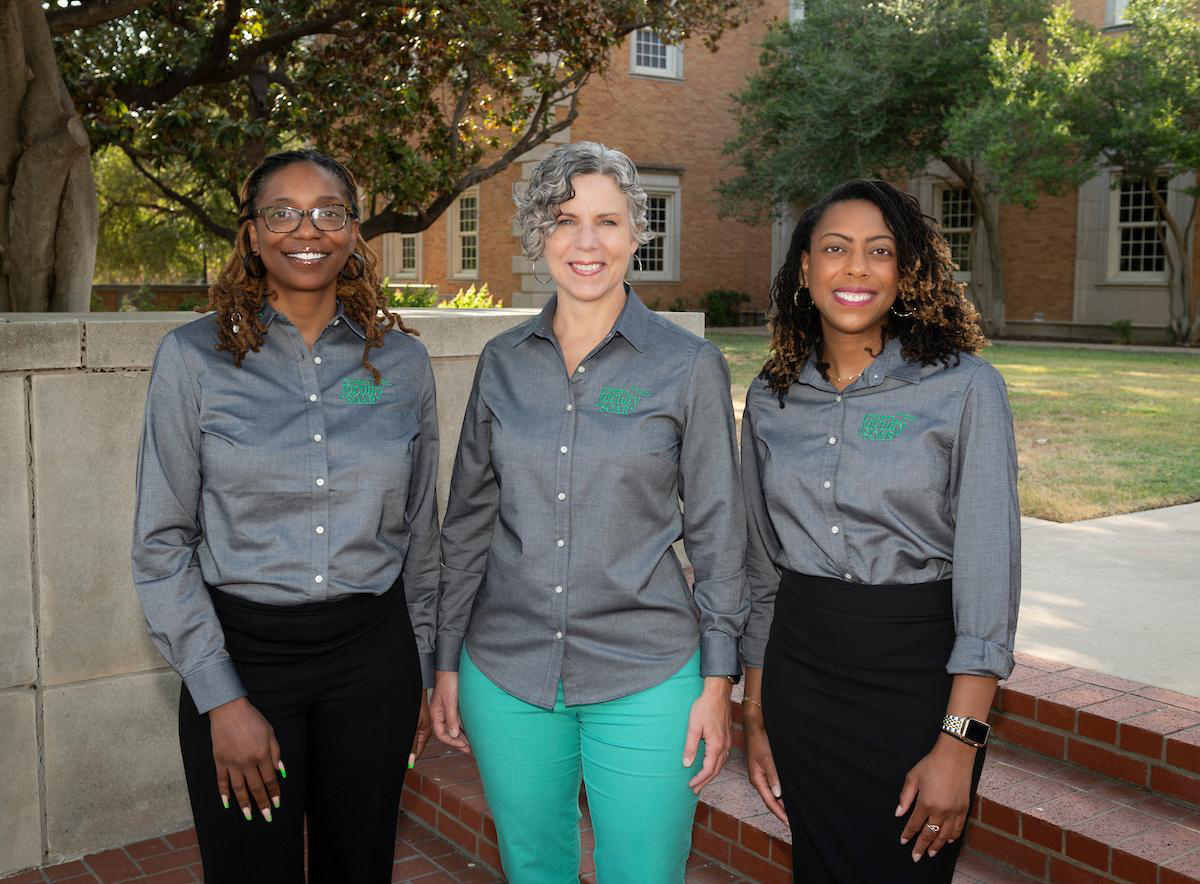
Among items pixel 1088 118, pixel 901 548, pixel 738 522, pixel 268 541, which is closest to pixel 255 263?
pixel 268 541

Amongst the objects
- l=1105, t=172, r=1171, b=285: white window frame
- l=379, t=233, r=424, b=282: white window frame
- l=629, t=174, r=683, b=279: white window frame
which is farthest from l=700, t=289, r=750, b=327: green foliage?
l=1105, t=172, r=1171, b=285: white window frame

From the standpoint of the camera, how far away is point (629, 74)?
2619 centimetres

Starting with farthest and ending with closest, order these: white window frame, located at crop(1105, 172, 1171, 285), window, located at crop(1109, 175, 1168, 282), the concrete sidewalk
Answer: window, located at crop(1109, 175, 1168, 282) < white window frame, located at crop(1105, 172, 1171, 285) < the concrete sidewalk

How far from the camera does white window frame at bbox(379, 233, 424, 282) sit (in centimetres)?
3056

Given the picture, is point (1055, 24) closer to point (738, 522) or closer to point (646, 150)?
point (646, 150)

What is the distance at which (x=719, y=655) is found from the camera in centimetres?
245

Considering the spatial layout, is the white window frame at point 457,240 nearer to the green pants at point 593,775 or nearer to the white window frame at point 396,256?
the white window frame at point 396,256

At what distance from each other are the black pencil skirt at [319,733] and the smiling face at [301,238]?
0.68 metres

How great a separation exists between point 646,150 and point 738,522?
2519cm

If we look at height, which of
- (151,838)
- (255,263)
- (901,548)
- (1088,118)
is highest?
(1088,118)

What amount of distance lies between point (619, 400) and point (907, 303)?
1.99 ft

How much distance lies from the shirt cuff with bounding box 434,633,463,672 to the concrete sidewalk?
265cm

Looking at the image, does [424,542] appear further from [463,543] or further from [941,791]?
[941,791]

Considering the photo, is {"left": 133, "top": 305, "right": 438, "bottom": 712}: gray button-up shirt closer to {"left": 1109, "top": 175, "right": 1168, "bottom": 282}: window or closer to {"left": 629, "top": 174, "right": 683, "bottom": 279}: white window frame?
{"left": 1109, "top": 175, "right": 1168, "bottom": 282}: window
